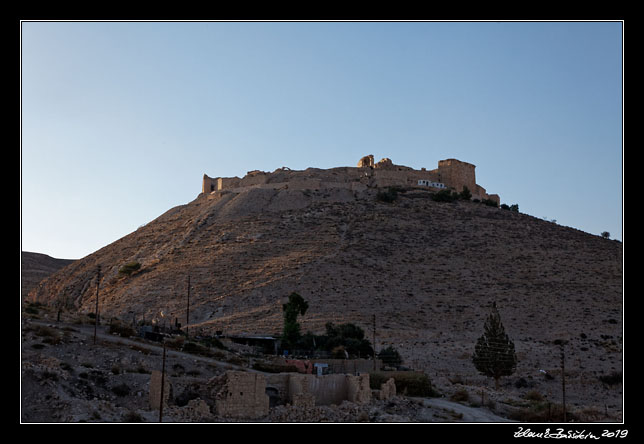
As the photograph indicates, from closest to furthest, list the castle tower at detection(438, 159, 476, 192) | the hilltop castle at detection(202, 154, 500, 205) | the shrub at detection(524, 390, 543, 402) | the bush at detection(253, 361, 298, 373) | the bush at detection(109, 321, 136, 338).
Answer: the bush at detection(253, 361, 298, 373), the shrub at detection(524, 390, 543, 402), the bush at detection(109, 321, 136, 338), the hilltop castle at detection(202, 154, 500, 205), the castle tower at detection(438, 159, 476, 192)

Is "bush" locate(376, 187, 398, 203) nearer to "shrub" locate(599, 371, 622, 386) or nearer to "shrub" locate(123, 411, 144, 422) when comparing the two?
"shrub" locate(599, 371, 622, 386)

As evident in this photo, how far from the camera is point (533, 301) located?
51531 mm

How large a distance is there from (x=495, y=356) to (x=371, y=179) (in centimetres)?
4572

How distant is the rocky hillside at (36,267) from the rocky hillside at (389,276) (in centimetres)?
561

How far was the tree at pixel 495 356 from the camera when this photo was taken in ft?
116

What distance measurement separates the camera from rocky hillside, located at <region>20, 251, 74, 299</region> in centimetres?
7273

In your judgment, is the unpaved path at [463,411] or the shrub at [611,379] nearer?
the unpaved path at [463,411]

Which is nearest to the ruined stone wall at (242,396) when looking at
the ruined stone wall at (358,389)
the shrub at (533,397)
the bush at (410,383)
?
the ruined stone wall at (358,389)

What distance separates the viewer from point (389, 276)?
5606cm

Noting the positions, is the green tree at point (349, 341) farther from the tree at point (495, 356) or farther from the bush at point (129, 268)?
the bush at point (129, 268)

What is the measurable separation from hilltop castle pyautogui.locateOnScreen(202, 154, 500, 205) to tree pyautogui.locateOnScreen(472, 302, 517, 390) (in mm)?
42036

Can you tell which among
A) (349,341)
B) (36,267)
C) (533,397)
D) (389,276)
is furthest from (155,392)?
(36,267)

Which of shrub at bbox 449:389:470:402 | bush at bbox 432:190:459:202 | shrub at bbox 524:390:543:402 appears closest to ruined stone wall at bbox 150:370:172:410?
shrub at bbox 449:389:470:402

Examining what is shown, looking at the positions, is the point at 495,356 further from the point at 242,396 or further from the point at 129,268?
the point at 129,268
